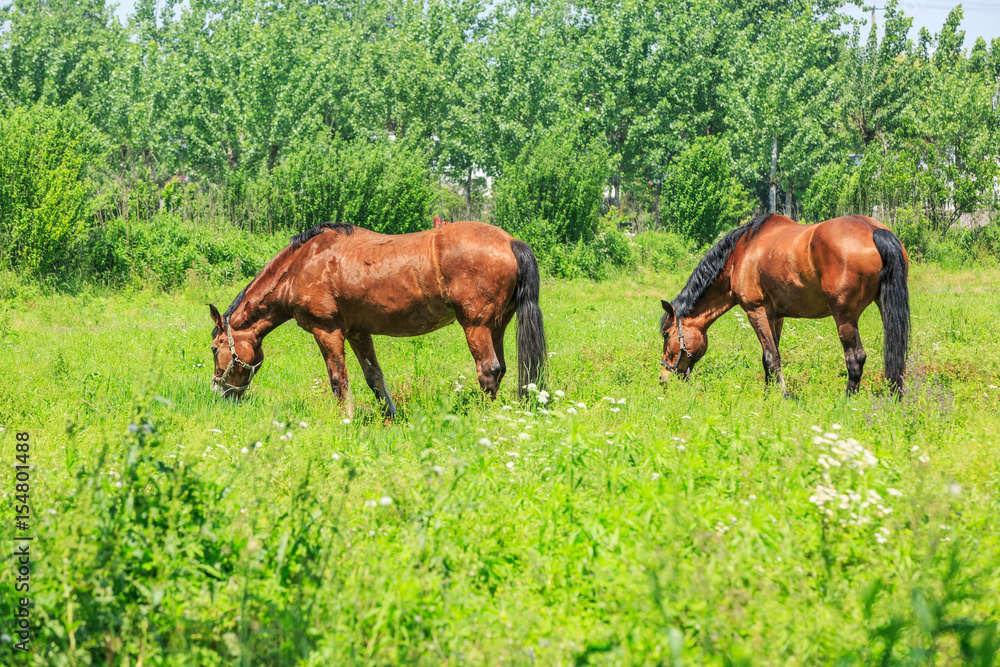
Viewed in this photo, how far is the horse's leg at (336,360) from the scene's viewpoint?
23.8ft

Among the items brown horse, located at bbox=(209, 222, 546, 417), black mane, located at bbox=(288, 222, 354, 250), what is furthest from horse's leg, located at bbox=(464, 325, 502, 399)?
black mane, located at bbox=(288, 222, 354, 250)

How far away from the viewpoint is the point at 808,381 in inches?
339

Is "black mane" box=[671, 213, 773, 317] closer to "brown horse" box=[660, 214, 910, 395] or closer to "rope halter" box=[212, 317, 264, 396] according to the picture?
"brown horse" box=[660, 214, 910, 395]

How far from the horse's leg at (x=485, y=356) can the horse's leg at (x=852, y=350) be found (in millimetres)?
3621

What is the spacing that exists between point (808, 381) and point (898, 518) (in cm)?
549

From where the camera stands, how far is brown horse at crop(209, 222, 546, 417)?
6816mm

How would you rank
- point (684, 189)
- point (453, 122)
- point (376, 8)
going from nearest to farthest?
1. point (684, 189)
2. point (453, 122)
3. point (376, 8)

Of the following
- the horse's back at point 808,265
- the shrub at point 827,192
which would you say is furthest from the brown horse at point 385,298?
the shrub at point 827,192

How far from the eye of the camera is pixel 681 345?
336 inches

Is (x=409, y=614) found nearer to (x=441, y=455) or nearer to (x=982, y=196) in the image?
(x=441, y=455)

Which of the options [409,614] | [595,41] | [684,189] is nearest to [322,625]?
[409,614]

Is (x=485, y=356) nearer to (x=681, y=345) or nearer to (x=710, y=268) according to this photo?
(x=681, y=345)

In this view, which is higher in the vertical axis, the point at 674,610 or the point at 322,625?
the point at 674,610

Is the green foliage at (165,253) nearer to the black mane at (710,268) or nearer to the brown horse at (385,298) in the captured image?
the brown horse at (385,298)
